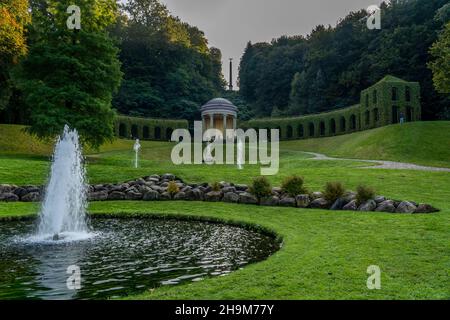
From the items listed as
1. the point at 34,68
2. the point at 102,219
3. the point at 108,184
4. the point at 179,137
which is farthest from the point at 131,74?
the point at 102,219

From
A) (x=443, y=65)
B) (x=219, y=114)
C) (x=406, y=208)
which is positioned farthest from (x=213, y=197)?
(x=219, y=114)

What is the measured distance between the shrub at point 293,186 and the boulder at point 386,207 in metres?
2.99

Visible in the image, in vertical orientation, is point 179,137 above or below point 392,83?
below

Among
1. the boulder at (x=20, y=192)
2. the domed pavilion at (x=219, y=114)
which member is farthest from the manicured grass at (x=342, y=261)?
the domed pavilion at (x=219, y=114)

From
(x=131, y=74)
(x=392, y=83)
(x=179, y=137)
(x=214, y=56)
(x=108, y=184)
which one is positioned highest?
(x=214, y=56)

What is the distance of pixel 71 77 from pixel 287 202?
2087 centimetres

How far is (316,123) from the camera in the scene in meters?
59.3

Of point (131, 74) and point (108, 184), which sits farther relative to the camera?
point (131, 74)

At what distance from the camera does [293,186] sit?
15.4 meters

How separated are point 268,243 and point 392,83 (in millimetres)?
43083

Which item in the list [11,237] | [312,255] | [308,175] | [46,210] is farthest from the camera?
[308,175]

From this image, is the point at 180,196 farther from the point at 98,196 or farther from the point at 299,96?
the point at 299,96
